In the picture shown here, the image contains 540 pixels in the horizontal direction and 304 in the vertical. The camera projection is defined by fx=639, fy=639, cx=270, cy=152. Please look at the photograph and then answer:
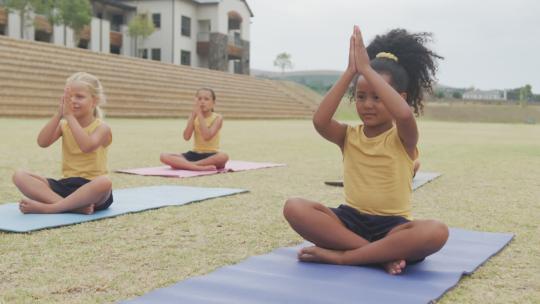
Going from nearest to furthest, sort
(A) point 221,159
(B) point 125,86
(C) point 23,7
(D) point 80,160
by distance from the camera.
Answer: (D) point 80,160 → (A) point 221,159 → (B) point 125,86 → (C) point 23,7

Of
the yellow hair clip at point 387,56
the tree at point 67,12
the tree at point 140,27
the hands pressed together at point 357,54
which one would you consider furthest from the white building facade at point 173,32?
the hands pressed together at point 357,54

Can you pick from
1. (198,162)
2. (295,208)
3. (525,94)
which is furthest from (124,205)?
(525,94)

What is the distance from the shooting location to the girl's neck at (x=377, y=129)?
306 centimetres

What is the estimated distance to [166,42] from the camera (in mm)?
37281

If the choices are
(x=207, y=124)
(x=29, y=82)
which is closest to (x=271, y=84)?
(x=29, y=82)

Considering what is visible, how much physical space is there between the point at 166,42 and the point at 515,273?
35.8m

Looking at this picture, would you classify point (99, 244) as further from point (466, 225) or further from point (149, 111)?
point (149, 111)

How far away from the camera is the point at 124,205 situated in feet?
15.0

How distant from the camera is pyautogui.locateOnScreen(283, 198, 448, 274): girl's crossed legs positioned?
2.81m

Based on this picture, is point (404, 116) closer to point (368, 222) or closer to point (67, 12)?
point (368, 222)

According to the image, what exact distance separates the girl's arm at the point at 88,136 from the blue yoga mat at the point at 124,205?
442 mm

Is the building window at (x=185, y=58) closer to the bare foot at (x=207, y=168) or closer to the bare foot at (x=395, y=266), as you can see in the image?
the bare foot at (x=207, y=168)

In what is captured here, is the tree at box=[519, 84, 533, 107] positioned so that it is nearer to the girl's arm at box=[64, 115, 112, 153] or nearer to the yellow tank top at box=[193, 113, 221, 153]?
the yellow tank top at box=[193, 113, 221, 153]

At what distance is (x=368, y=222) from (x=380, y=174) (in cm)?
24
